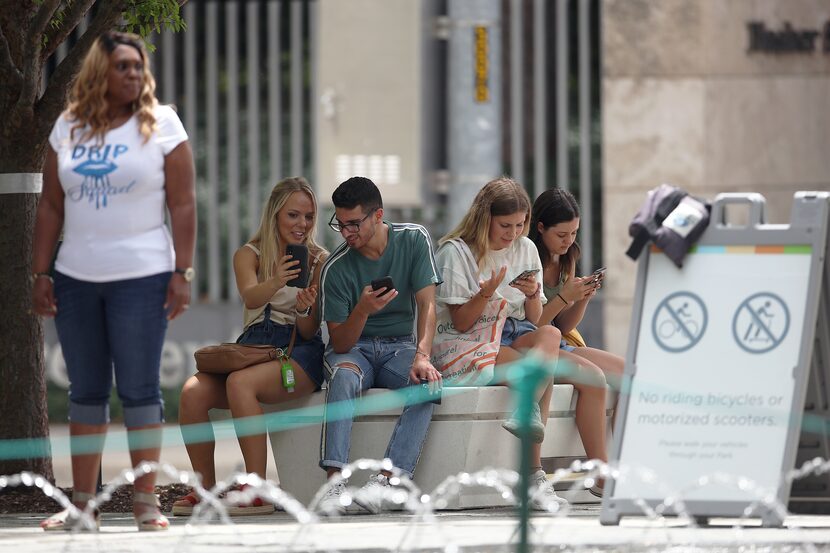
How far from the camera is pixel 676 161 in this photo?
44.4ft

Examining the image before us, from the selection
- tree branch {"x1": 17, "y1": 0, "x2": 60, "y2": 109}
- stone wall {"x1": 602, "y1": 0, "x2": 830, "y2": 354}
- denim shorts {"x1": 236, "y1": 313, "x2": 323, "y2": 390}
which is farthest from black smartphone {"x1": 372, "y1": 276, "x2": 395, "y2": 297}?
stone wall {"x1": 602, "y1": 0, "x2": 830, "y2": 354}

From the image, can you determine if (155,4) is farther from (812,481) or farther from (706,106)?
(706,106)

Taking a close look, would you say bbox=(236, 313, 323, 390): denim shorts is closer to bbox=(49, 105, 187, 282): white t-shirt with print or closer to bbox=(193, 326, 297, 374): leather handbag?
bbox=(193, 326, 297, 374): leather handbag

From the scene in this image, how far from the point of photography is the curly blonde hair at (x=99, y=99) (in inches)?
220

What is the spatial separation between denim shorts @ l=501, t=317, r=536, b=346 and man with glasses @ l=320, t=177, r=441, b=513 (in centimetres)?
47

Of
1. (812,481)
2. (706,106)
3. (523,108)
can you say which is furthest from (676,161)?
(812,481)

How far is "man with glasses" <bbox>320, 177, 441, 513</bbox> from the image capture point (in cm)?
673

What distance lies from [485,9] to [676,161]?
258cm

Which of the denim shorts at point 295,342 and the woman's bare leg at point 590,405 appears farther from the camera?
the woman's bare leg at point 590,405

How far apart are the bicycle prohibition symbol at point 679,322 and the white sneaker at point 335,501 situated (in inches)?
58.0

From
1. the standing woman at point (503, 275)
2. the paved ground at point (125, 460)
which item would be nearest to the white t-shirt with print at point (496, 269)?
the standing woman at point (503, 275)

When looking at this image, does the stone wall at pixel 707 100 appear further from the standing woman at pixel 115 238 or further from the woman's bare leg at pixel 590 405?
the standing woman at pixel 115 238

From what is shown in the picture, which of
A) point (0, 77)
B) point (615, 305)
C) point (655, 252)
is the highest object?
point (0, 77)

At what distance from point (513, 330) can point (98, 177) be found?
2.46 meters
